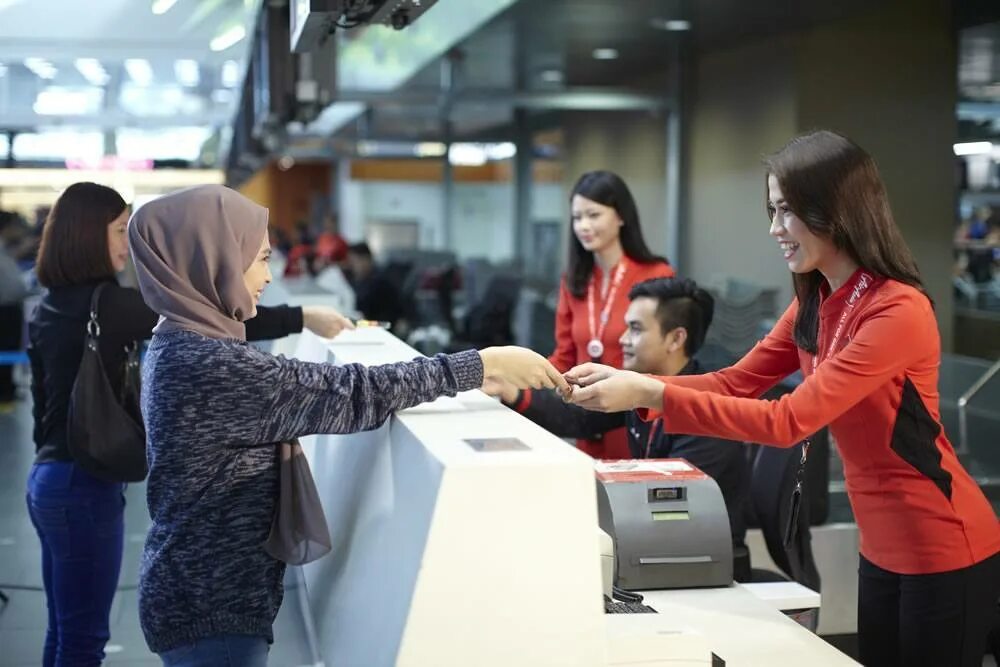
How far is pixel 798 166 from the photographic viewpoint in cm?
240

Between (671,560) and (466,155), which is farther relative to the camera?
(466,155)

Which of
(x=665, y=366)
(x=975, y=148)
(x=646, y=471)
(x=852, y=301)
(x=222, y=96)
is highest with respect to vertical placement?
(x=222, y=96)

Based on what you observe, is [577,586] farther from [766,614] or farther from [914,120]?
[914,120]

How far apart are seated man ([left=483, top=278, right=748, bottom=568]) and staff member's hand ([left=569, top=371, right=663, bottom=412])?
1.05 metres

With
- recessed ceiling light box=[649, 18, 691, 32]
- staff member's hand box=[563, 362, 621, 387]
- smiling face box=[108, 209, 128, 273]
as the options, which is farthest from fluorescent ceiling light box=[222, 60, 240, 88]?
staff member's hand box=[563, 362, 621, 387]

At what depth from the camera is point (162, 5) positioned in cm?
821

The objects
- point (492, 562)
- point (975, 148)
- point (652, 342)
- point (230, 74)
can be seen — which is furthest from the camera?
point (230, 74)

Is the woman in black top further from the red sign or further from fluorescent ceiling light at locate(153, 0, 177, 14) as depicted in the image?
fluorescent ceiling light at locate(153, 0, 177, 14)

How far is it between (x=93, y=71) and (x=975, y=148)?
7.87 metres

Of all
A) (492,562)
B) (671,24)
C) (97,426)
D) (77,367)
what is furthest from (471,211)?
(492,562)

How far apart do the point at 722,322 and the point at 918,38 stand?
2796 mm

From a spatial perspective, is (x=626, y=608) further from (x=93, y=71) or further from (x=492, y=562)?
(x=93, y=71)

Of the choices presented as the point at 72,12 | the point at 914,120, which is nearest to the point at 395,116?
the point at 72,12

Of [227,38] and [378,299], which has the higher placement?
[227,38]
